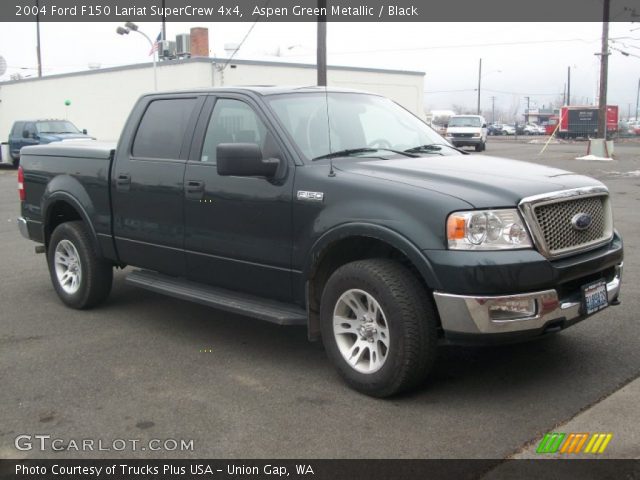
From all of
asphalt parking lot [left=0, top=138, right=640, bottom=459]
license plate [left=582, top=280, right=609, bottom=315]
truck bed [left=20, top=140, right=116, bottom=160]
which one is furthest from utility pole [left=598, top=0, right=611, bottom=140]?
license plate [left=582, top=280, right=609, bottom=315]

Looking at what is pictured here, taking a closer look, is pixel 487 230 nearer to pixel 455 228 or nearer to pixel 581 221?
pixel 455 228

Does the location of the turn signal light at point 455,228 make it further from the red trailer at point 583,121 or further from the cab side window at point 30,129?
the red trailer at point 583,121

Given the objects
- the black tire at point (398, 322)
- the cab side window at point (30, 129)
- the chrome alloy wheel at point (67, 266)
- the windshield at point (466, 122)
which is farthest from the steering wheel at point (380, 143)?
the windshield at point (466, 122)

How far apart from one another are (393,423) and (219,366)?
1528 millimetres

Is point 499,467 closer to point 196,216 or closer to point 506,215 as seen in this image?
point 506,215

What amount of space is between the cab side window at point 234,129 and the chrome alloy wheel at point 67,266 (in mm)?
1997

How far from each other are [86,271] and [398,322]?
3.45 meters

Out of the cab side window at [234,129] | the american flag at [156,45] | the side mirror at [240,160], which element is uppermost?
the american flag at [156,45]

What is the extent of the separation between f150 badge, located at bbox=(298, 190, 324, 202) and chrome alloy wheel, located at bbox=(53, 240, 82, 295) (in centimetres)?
285

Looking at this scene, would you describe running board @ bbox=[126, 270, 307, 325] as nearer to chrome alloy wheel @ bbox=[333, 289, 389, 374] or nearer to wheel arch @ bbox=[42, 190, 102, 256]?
chrome alloy wheel @ bbox=[333, 289, 389, 374]

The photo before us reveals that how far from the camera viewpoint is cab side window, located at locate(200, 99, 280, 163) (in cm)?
495

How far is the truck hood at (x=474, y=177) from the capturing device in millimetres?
4012

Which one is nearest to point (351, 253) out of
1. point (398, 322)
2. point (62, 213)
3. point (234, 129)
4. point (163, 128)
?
point (398, 322)

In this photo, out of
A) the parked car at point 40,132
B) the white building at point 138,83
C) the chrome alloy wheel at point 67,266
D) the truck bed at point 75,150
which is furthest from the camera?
the white building at point 138,83
